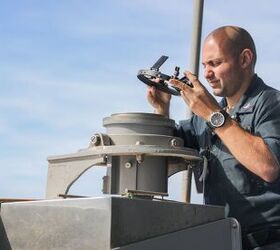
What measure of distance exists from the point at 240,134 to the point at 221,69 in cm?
59

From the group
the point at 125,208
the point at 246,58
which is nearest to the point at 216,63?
the point at 246,58

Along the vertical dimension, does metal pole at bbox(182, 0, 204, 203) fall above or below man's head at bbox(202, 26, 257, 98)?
above

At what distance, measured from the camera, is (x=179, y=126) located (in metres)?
4.10

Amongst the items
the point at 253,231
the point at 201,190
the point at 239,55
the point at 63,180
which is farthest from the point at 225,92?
the point at 63,180

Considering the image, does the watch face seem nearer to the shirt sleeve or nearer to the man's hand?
the man's hand

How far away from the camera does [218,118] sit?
127 inches

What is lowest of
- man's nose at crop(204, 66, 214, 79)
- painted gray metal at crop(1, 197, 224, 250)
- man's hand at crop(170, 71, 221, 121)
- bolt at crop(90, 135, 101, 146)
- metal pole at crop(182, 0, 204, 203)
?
painted gray metal at crop(1, 197, 224, 250)

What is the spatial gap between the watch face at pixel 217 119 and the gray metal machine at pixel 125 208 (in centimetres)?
18

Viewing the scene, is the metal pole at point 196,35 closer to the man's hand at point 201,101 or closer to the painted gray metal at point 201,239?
the man's hand at point 201,101

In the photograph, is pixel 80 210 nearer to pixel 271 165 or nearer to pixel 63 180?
pixel 63 180

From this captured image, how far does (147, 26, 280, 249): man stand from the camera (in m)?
3.20

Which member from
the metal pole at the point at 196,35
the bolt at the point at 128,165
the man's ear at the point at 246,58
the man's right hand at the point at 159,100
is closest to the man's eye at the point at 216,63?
the man's ear at the point at 246,58

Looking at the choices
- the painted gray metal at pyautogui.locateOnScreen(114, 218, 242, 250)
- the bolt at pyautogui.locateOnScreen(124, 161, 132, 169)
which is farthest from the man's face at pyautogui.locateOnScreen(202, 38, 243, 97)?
the painted gray metal at pyautogui.locateOnScreen(114, 218, 242, 250)

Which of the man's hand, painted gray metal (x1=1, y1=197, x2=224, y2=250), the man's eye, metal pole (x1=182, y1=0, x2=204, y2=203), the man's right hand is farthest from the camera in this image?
metal pole (x1=182, y1=0, x2=204, y2=203)
